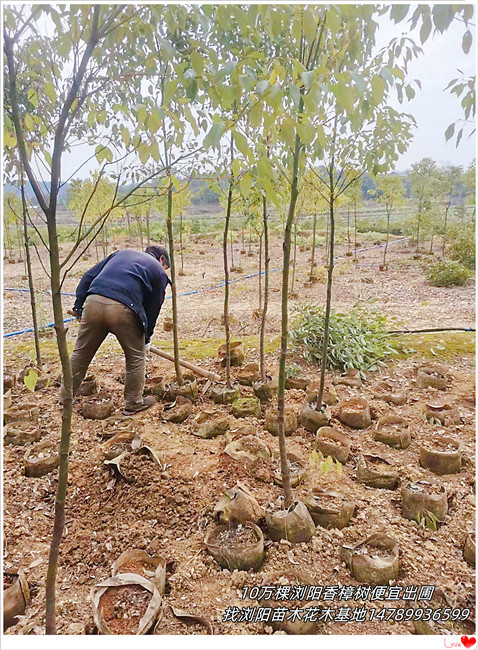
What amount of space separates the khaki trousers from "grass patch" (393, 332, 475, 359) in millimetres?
2954

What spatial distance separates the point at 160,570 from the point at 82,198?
436 inches

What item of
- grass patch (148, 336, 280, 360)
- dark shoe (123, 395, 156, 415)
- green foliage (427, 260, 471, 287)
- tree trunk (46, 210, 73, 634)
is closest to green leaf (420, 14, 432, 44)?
tree trunk (46, 210, 73, 634)

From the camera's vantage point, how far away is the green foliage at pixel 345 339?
426 centimetres

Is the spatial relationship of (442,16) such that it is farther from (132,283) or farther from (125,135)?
(132,283)

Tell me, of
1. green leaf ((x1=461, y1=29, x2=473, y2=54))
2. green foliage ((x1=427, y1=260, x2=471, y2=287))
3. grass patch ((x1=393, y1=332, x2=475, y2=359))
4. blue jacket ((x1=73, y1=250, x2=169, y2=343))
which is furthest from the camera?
green foliage ((x1=427, y1=260, x2=471, y2=287))

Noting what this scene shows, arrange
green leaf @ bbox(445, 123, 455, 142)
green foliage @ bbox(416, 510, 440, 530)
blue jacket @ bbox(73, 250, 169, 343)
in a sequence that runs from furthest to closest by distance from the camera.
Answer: blue jacket @ bbox(73, 250, 169, 343), green foliage @ bbox(416, 510, 440, 530), green leaf @ bbox(445, 123, 455, 142)

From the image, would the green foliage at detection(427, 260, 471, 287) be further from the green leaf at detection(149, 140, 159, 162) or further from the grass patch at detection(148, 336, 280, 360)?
the green leaf at detection(149, 140, 159, 162)

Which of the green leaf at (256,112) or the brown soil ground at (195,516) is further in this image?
the brown soil ground at (195,516)

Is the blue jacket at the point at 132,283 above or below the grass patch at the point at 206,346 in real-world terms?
above

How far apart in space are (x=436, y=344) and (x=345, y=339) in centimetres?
116

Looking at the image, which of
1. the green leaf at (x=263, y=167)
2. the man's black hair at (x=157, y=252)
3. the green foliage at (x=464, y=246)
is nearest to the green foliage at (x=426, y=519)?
the green leaf at (x=263, y=167)

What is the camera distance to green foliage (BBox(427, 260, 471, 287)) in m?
9.38

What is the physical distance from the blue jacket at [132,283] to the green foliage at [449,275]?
8450 mm

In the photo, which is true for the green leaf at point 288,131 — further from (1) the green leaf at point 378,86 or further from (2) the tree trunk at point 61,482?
(2) the tree trunk at point 61,482
